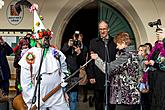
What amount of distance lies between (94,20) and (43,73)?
9.34m

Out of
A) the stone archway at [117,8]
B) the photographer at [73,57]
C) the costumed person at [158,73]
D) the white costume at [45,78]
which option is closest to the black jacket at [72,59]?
the photographer at [73,57]

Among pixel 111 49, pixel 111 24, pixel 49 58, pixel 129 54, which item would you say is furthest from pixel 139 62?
pixel 111 24

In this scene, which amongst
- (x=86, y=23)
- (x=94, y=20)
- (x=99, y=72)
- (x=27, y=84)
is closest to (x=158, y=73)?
(x=99, y=72)

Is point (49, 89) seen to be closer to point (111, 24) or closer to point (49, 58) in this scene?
point (49, 58)

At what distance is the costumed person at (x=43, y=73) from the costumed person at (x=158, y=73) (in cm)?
171

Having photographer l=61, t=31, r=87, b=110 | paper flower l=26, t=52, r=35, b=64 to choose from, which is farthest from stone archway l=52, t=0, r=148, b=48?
paper flower l=26, t=52, r=35, b=64

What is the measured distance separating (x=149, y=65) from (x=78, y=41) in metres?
1.84

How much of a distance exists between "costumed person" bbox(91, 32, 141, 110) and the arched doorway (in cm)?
525

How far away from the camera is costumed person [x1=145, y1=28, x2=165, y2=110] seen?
6.24m

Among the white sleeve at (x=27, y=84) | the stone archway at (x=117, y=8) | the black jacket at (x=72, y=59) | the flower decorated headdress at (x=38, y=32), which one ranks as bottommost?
the white sleeve at (x=27, y=84)

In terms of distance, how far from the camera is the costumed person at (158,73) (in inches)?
246

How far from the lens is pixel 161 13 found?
9.88 m

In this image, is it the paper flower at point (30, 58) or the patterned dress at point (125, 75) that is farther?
the patterned dress at point (125, 75)

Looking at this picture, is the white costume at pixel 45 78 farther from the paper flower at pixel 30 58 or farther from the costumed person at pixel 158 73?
the costumed person at pixel 158 73
